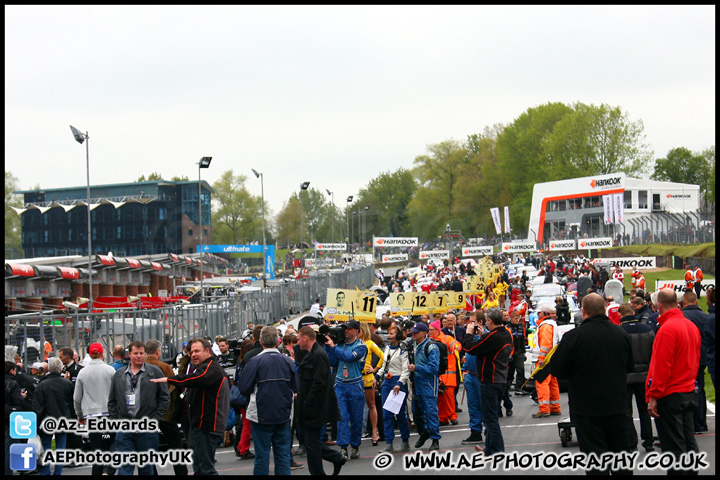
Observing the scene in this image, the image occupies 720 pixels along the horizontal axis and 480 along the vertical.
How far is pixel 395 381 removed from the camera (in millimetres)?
10797

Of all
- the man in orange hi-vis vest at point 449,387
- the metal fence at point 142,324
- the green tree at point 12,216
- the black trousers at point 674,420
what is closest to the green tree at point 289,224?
the green tree at point 12,216

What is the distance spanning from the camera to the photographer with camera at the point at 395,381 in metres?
10.4

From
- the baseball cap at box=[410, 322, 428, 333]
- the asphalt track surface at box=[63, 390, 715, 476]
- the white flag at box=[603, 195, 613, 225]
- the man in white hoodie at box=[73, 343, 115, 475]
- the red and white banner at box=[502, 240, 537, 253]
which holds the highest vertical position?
the white flag at box=[603, 195, 613, 225]

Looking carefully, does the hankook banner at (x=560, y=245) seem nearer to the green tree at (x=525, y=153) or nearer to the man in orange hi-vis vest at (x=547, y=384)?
the green tree at (x=525, y=153)

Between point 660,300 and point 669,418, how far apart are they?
113cm

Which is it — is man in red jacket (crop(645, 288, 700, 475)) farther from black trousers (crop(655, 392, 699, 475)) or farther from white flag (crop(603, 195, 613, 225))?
white flag (crop(603, 195, 613, 225))

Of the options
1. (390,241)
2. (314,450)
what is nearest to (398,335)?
(314,450)

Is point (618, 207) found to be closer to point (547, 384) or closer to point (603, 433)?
point (547, 384)

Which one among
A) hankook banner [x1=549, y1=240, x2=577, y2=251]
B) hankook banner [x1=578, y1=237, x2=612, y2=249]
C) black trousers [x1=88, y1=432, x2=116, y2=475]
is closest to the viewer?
black trousers [x1=88, y1=432, x2=116, y2=475]

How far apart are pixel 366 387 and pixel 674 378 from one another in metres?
4.64

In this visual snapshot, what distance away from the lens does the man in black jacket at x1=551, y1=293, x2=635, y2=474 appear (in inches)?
269

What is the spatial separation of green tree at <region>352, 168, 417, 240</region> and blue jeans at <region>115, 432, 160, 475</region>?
438 feet

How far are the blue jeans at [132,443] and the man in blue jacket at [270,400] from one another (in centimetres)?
110

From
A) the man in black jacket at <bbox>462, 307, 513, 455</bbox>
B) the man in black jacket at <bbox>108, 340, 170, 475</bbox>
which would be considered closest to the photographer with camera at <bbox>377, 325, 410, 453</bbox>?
the man in black jacket at <bbox>462, 307, 513, 455</bbox>
